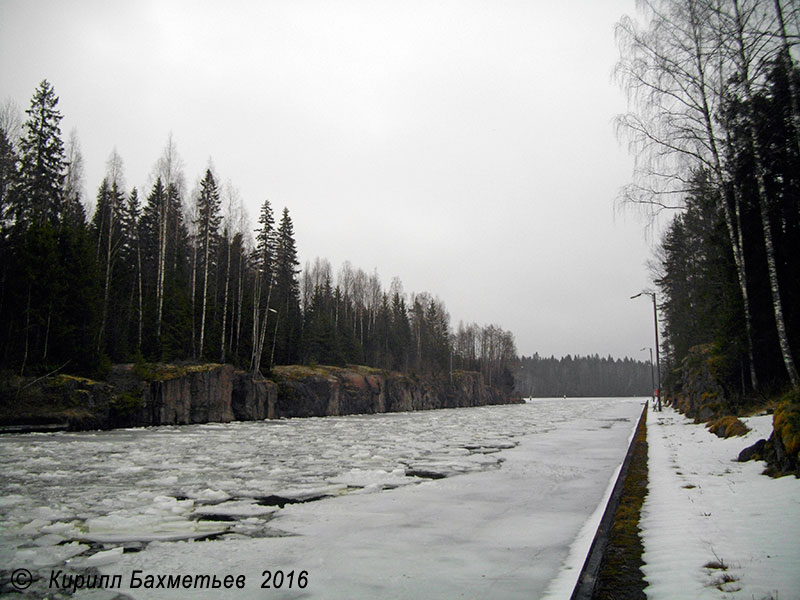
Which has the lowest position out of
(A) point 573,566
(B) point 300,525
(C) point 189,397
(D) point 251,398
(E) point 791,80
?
(D) point 251,398

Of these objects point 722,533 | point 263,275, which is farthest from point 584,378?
point 722,533

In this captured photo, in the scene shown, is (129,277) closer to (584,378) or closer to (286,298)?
(286,298)

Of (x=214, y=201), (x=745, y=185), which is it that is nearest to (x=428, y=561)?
(x=745, y=185)

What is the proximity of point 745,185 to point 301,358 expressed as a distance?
127ft

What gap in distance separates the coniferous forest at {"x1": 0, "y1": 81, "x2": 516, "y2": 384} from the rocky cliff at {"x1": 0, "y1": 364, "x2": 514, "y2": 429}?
51.6 inches

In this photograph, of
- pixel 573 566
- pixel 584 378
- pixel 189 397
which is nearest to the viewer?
pixel 573 566

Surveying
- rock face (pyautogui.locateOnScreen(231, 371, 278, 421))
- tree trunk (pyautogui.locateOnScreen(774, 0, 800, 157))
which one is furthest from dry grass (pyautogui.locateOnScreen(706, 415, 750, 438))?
rock face (pyautogui.locateOnScreen(231, 371, 278, 421))

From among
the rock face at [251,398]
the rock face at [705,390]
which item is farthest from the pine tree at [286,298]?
the rock face at [705,390]

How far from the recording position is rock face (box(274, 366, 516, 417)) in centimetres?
3306

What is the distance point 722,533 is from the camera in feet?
12.8

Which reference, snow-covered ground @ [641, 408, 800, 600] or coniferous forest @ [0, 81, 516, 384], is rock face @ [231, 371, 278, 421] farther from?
snow-covered ground @ [641, 408, 800, 600]

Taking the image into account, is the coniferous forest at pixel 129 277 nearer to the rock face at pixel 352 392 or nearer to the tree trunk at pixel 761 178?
the rock face at pixel 352 392

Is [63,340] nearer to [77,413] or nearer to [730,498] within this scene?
[77,413]

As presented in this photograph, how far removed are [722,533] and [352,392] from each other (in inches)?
1516
